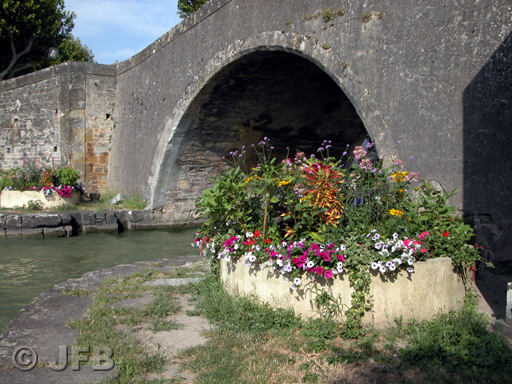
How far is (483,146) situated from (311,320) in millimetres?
2228

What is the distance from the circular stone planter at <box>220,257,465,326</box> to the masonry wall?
33.8 ft

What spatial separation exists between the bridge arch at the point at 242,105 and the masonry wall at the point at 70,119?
3004 millimetres

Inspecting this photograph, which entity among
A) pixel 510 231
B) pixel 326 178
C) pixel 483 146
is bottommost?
pixel 510 231

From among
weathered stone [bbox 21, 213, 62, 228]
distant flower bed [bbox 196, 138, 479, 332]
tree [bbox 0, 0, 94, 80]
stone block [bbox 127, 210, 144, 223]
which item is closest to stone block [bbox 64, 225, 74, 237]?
weathered stone [bbox 21, 213, 62, 228]

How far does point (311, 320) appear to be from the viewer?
320 cm

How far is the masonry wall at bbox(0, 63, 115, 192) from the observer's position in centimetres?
1231

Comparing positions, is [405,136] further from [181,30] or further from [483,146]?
[181,30]

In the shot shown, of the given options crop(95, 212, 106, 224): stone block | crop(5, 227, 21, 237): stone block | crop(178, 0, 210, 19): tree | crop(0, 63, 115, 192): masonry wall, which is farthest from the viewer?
crop(178, 0, 210, 19): tree

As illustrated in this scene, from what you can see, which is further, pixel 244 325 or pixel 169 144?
pixel 169 144

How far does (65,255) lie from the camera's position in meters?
7.74

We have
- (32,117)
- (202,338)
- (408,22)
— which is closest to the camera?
(202,338)

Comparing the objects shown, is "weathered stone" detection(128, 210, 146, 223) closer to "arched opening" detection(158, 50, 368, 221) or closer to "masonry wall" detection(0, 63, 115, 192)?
"arched opening" detection(158, 50, 368, 221)

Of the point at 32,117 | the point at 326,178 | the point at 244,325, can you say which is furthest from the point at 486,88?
the point at 32,117

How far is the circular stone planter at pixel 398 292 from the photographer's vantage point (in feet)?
10.4
